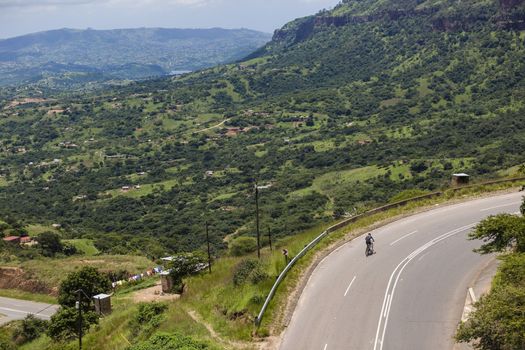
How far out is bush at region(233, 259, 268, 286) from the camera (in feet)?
87.9

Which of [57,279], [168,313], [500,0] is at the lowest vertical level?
[57,279]

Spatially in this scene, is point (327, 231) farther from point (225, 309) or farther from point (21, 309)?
point (21, 309)

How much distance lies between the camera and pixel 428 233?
108ft

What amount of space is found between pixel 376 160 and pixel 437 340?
116524 mm

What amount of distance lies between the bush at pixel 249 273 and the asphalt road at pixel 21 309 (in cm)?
2438

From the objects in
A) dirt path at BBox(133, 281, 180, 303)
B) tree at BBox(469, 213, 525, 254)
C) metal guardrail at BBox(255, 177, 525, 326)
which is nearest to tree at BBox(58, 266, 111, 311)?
dirt path at BBox(133, 281, 180, 303)

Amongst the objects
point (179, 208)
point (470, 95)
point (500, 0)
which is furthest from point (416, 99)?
point (179, 208)

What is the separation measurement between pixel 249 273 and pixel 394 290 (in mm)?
6657

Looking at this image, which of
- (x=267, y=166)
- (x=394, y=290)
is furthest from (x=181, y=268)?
(x=267, y=166)

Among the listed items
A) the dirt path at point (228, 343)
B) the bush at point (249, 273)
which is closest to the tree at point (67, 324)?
the bush at point (249, 273)

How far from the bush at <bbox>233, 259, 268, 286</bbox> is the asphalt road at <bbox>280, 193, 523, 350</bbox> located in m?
2.18

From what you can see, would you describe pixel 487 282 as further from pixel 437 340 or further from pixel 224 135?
pixel 224 135

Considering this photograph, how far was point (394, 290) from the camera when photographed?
25.5m

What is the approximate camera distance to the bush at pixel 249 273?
87.9ft
